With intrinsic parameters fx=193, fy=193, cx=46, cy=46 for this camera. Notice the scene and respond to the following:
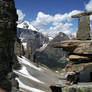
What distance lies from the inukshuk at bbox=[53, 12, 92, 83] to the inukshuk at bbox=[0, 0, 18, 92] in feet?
12.8

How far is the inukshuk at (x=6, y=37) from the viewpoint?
8.40 metres

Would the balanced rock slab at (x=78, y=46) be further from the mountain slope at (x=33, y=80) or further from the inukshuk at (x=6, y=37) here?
the mountain slope at (x=33, y=80)

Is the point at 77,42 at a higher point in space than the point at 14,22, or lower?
lower

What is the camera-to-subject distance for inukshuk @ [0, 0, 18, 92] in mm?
8398

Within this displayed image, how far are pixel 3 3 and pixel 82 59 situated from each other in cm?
580

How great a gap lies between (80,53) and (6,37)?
4.77 meters

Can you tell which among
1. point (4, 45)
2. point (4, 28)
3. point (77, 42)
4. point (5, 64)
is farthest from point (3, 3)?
point (77, 42)

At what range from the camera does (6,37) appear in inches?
337

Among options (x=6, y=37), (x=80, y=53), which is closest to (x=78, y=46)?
(x=80, y=53)

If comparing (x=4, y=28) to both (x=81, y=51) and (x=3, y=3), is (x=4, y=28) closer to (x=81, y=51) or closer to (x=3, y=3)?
(x=3, y=3)

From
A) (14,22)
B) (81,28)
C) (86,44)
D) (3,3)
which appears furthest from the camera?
(81,28)

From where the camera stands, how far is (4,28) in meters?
8.48

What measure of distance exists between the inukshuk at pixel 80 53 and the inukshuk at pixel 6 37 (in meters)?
3.90

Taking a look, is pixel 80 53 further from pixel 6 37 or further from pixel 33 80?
pixel 33 80
